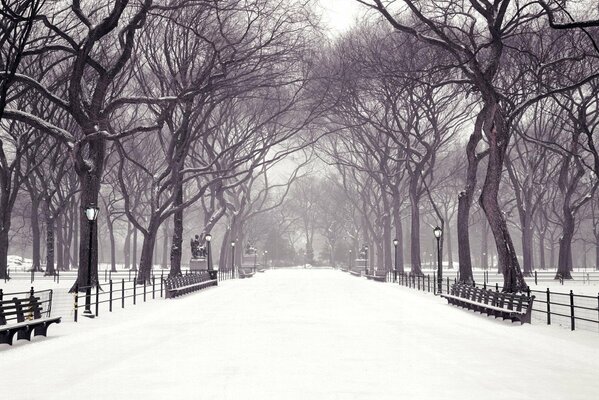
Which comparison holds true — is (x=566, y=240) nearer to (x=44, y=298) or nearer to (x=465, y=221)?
(x=465, y=221)

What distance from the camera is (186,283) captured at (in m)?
36.2

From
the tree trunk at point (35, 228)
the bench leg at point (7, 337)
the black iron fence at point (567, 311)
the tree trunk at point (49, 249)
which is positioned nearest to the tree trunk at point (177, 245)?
the tree trunk at point (49, 249)

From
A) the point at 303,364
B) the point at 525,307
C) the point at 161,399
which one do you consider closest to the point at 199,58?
the point at 525,307

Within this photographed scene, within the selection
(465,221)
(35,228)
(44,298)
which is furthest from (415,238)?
(44,298)

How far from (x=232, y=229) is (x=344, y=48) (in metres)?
31.3

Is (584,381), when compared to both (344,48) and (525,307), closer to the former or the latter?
(525,307)

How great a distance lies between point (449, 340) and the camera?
16.3 metres

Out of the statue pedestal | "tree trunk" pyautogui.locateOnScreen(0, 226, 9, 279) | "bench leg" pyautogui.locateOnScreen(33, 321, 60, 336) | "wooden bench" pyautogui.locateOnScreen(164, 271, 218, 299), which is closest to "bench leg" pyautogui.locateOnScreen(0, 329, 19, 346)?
"bench leg" pyautogui.locateOnScreen(33, 321, 60, 336)

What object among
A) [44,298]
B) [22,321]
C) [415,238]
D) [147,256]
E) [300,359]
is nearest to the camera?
[300,359]

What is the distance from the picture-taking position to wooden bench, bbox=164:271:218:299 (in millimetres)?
32062

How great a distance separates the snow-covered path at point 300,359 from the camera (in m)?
10.1

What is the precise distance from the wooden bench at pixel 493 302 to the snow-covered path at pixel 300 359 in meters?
0.49

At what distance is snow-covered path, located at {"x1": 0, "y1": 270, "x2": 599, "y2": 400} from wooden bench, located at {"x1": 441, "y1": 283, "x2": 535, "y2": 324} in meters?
0.49

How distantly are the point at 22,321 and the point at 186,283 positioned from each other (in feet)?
64.5
